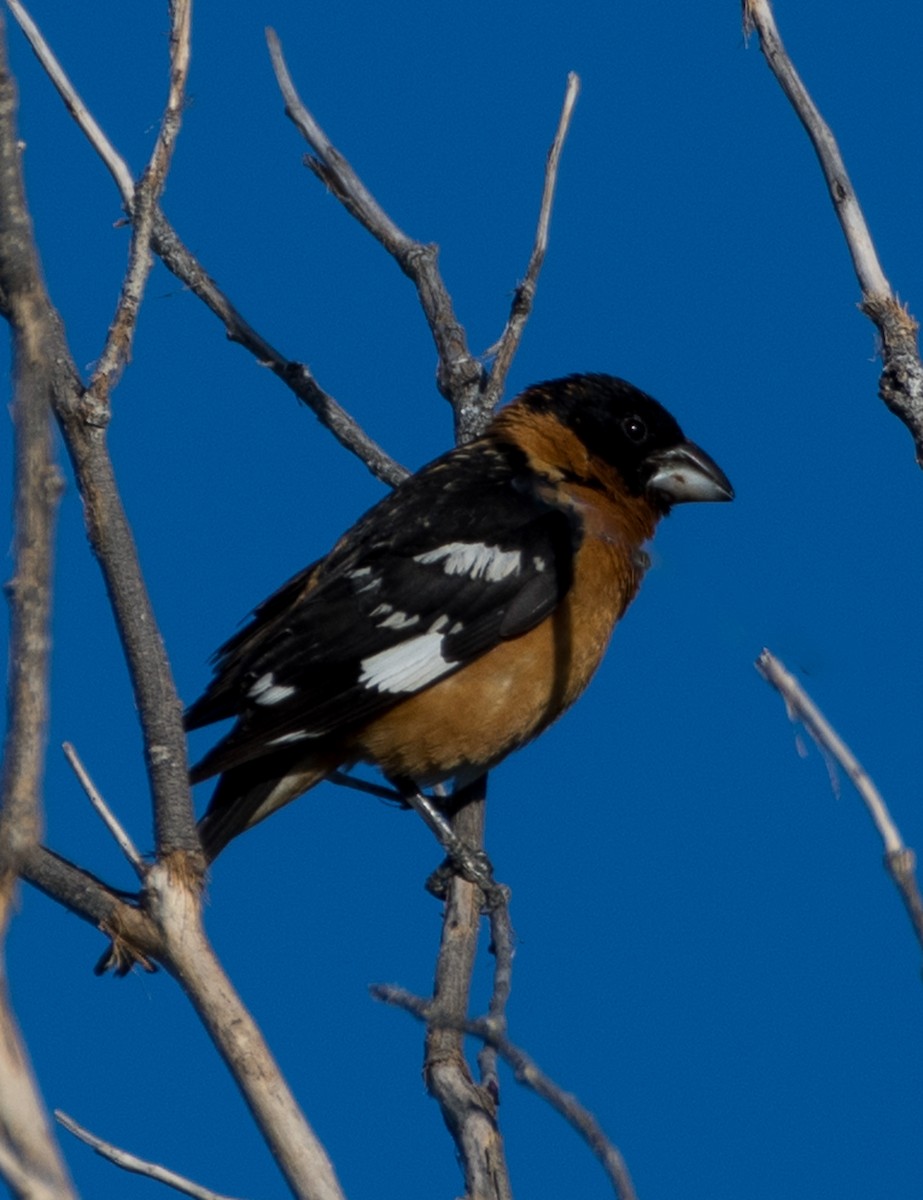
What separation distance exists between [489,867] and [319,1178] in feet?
9.96

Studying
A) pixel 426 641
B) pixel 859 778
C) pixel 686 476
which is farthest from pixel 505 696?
pixel 859 778

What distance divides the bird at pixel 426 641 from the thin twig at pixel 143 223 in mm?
2030

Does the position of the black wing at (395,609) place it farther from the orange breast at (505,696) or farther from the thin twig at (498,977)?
the thin twig at (498,977)

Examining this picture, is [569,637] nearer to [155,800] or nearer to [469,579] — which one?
[469,579]

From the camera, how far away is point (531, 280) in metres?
5.55

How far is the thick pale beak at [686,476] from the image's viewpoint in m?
5.84

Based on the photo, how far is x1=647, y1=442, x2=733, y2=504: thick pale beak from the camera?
230 inches

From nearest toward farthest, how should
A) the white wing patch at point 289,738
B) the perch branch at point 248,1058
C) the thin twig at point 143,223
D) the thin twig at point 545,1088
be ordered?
the thin twig at point 545,1088
the perch branch at point 248,1058
the thin twig at point 143,223
the white wing patch at point 289,738

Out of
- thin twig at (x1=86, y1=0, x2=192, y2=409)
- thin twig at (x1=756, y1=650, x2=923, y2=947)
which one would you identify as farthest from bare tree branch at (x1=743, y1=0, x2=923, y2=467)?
thin twig at (x1=86, y1=0, x2=192, y2=409)

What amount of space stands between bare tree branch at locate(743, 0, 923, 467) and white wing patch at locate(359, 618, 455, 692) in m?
2.53

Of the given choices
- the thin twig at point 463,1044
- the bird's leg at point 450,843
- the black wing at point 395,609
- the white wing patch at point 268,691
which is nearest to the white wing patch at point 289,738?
the black wing at point 395,609

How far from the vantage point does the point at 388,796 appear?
5441 millimetres

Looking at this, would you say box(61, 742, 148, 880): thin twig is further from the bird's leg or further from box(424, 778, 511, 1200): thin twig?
the bird's leg

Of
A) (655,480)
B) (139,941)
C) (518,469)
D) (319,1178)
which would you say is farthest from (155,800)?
(655,480)
